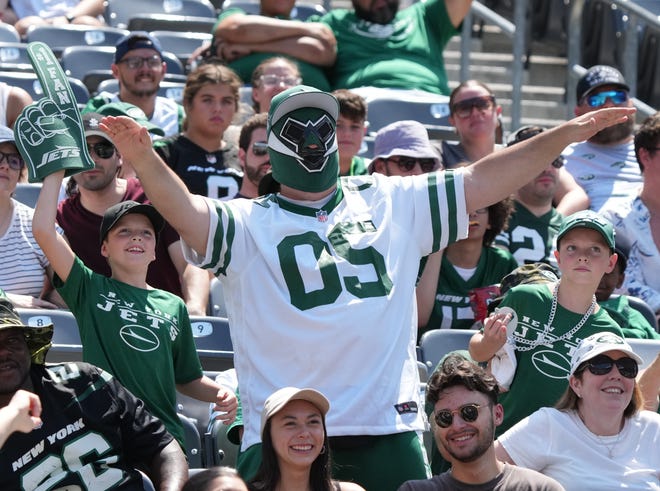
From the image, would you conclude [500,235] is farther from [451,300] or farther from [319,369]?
[319,369]

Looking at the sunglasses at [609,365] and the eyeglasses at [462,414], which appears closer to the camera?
the eyeglasses at [462,414]

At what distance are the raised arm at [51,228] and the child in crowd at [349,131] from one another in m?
2.15

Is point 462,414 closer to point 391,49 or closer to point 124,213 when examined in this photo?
point 124,213

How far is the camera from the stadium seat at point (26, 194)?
614 cm

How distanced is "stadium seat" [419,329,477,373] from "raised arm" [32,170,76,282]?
1.44 m

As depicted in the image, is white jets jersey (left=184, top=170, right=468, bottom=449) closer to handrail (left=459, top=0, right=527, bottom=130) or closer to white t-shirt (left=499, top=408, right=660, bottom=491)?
white t-shirt (left=499, top=408, right=660, bottom=491)

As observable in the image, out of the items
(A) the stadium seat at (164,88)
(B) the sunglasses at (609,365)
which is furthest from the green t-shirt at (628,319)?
(A) the stadium seat at (164,88)

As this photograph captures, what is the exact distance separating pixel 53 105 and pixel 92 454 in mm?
1180

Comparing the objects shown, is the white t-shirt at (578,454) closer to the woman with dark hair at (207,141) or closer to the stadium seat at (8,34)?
the woman with dark hair at (207,141)

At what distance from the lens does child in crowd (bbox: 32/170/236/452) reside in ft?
14.7

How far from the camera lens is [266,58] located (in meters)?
8.00

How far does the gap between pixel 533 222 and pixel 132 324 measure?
2422 mm

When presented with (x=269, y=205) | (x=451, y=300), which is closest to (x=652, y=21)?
(x=451, y=300)

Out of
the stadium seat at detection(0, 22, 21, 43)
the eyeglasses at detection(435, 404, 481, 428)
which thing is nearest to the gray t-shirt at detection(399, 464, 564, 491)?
the eyeglasses at detection(435, 404, 481, 428)
